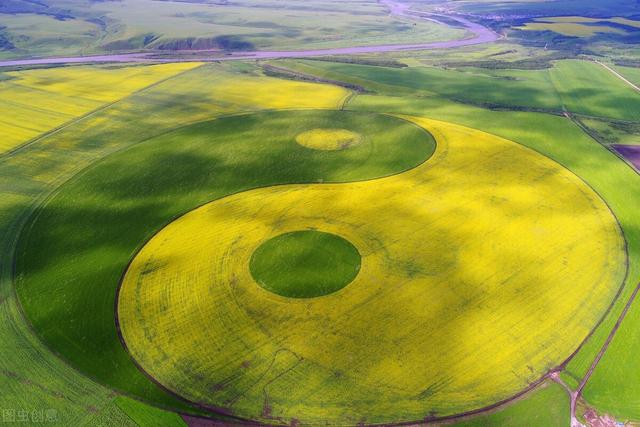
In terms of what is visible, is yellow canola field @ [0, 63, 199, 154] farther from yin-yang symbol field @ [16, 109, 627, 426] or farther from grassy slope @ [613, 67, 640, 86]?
grassy slope @ [613, 67, 640, 86]

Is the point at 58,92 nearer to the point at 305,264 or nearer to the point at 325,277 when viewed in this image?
the point at 305,264

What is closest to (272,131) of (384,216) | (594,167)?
(384,216)

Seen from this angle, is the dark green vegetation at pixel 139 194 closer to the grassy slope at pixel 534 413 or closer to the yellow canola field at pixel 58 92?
the grassy slope at pixel 534 413

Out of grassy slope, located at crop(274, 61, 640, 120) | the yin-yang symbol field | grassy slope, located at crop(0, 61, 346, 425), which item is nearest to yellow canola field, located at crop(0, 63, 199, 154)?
grassy slope, located at crop(0, 61, 346, 425)

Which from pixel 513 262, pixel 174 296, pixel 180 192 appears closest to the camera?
pixel 174 296

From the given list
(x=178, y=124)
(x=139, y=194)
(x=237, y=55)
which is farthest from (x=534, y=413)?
(x=237, y=55)

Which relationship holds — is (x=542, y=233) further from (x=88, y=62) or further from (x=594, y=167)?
(x=88, y=62)

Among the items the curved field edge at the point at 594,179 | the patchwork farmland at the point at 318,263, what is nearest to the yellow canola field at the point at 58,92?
the patchwork farmland at the point at 318,263
